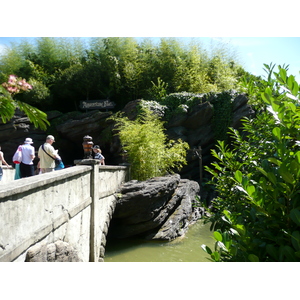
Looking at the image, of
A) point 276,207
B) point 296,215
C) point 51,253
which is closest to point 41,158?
point 51,253

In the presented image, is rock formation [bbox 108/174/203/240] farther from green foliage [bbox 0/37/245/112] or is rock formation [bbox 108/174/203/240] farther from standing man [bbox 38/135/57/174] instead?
green foliage [bbox 0/37/245/112]

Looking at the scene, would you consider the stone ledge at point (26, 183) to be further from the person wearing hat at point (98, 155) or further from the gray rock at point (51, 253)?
the person wearing hat at point (98, 155)

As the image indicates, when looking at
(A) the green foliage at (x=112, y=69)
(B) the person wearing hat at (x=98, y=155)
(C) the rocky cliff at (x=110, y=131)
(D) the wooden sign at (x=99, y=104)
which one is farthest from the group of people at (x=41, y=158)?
(A) the green foliage at (x=112, y=69)

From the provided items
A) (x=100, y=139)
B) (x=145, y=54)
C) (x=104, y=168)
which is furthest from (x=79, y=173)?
(x=145, y=54)

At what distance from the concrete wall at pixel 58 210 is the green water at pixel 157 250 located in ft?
4.28

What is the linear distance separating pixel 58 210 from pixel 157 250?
480cm

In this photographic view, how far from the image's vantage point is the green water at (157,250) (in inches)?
301

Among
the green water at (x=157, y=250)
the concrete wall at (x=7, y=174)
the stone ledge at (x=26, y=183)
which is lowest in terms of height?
the green water at (x=157, y=250)

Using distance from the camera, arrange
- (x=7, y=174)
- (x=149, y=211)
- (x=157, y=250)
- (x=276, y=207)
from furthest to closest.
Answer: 1. (x=7, y=174)
2. (x=149, y=211)
3. (x=157, y=250)
4. (x=276, y=207)

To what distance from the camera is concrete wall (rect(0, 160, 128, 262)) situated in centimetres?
275

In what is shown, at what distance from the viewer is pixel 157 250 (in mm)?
8188

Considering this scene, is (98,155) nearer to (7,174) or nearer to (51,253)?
(7,174)

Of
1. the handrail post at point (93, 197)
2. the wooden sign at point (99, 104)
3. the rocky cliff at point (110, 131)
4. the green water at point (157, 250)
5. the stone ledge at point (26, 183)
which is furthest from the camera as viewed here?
the wooden sign at point (99, 104)

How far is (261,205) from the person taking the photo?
125 centimetres
